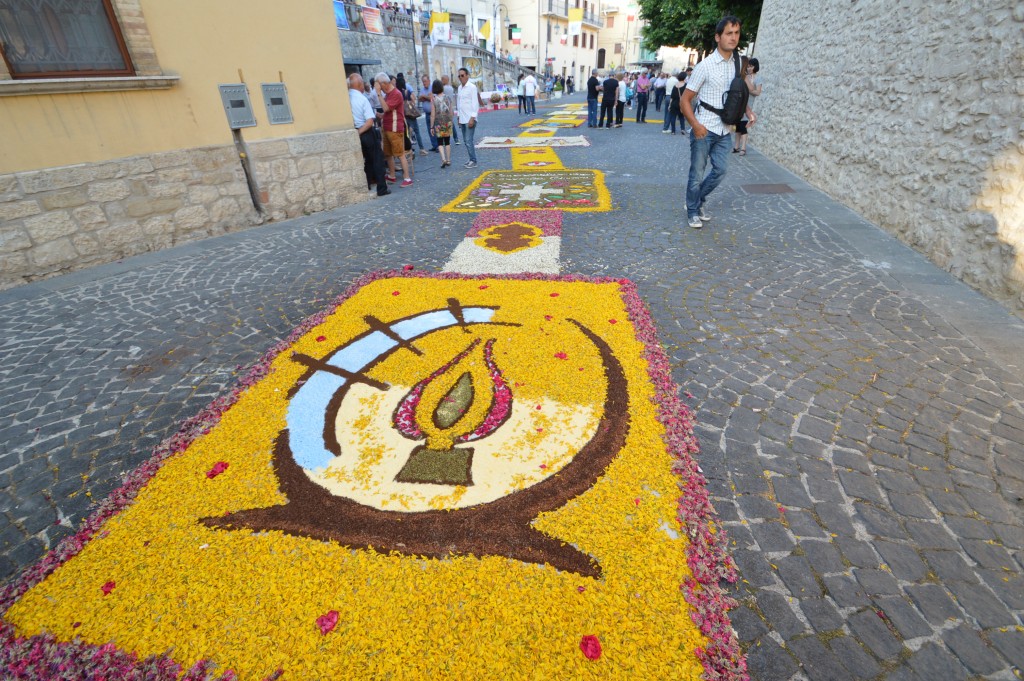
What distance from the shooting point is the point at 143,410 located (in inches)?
119

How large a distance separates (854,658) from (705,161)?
17.3 feet

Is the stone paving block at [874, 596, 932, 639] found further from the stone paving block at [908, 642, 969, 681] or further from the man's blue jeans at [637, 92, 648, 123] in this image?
the man's blue jeans at [637, 92, 648, 123]

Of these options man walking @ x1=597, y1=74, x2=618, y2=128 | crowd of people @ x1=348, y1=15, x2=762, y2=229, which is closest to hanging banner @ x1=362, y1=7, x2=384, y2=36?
crowd of people @ x1=348, y1=15, x2=762, y2=229

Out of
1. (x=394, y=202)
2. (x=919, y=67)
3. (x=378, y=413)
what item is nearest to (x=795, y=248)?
(x=919, y=67)

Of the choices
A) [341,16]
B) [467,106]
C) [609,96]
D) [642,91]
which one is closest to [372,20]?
[341,16]

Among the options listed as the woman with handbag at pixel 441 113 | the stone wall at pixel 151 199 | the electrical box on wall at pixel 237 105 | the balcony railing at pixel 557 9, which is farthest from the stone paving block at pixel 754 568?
the balcony railing at pixel 557 9

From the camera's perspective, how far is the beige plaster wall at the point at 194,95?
15.9 ft

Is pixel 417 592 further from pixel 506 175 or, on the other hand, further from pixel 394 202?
pixel 506 175

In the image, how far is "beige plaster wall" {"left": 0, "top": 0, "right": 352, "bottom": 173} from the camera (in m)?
4.85

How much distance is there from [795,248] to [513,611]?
16.9ft

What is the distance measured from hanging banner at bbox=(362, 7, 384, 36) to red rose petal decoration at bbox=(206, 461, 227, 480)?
2783 cm

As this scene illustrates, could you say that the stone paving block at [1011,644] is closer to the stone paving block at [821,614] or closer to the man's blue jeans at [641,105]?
the stone paving block at [821,614]

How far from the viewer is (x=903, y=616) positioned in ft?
5.86

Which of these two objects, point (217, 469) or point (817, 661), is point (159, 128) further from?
point (817, 661)
